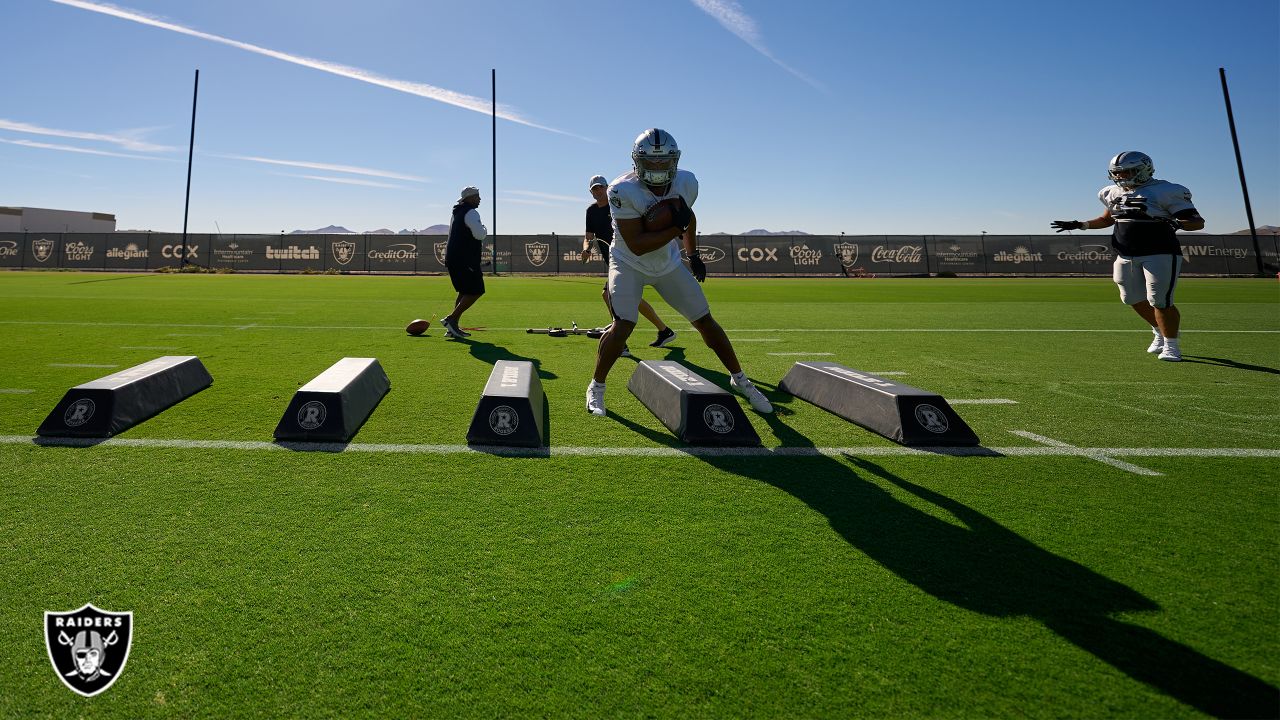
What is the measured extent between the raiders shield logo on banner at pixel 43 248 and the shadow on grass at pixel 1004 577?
47048 mm

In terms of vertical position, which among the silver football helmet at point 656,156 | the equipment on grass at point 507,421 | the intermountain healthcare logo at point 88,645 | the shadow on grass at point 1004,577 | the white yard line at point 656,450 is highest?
the silver football helmet at point 656,156

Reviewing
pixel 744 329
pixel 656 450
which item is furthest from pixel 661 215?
pixel 744 329

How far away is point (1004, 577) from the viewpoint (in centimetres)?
214

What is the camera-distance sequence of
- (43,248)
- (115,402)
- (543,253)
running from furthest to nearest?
(543,253), (43,248), (115,402)

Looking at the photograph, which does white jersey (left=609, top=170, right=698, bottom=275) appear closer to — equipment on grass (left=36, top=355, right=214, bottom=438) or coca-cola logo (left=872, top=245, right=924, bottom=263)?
equipment on grass (left=36, top=355, right=214, bottom=438)

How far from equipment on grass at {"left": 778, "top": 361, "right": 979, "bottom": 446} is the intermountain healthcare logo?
3553mm

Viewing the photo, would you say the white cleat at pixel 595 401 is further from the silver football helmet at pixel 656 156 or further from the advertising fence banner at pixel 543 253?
the advertising fence banner at pixel 543 253

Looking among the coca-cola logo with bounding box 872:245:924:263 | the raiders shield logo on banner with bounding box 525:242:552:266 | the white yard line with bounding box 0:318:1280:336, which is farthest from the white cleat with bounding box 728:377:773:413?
the coca-cola logo with bounding box 872:245:924:263

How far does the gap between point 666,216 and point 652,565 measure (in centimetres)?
287

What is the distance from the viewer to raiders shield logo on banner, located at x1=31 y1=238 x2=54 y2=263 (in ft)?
116

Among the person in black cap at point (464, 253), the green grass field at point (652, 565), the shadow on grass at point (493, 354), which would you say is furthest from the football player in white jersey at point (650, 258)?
the person in black cap at point (464, 253)

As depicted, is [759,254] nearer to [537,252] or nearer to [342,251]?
[537,252]

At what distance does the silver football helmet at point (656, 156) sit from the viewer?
443cm

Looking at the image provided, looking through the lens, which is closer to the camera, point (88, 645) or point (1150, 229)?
point (88, 645)
